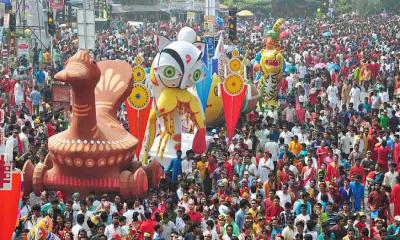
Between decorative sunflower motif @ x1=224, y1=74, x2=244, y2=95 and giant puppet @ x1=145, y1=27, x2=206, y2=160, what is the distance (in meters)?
1.54

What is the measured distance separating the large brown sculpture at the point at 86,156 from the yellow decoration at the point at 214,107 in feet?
19.7

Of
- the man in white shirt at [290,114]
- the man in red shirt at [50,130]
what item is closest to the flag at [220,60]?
the man in white shirt at [290,114]

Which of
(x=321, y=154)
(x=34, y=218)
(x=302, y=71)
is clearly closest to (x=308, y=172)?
(x=321, y=154)

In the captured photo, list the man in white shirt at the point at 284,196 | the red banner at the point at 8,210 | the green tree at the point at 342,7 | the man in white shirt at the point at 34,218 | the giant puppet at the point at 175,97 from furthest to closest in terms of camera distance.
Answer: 1. the green tree at the point at 342,7
2. the giant puppet at the point at 175,97
3. the man in white shirt at the point at 284,196
4. the man in white shirt at the point at 34,218
5. the red banner at the point at 8,210

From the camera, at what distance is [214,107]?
20328 mm

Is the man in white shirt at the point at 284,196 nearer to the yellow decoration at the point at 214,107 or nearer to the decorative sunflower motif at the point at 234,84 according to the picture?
the decorative sunflower motif at the point at 234,84

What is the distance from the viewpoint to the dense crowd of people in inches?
454

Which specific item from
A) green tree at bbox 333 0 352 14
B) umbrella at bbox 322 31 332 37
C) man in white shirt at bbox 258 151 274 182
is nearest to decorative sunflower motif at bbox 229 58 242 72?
man in white shirt at bbox 258 151 274 182

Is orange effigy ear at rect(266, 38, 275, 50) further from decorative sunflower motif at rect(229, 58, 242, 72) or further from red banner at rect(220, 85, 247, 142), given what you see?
red banner at rect(220, 85, 247, 142)

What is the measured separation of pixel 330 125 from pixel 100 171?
6018 millimetres

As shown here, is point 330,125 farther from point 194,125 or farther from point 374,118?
point 194,125

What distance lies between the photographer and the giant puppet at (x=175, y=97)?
17.0 metres

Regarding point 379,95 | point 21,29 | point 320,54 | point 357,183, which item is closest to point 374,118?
point 379,95

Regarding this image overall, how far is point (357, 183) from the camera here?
538 inches
